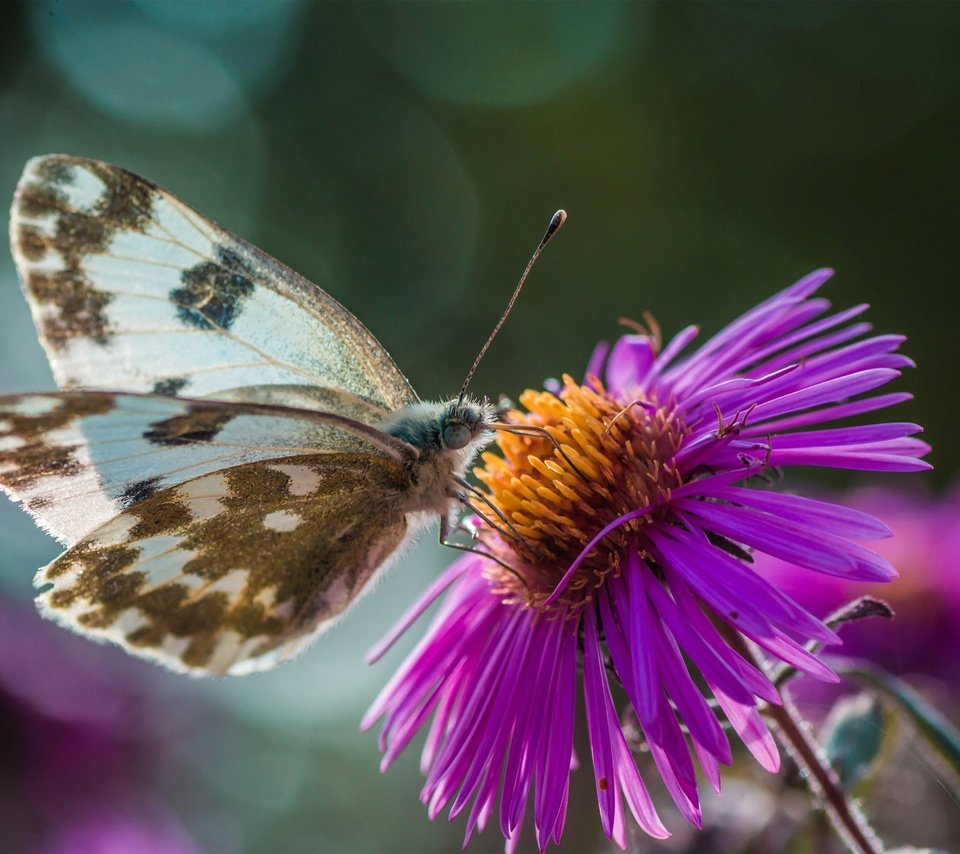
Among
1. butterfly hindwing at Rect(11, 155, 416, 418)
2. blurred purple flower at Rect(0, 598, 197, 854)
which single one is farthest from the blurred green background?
butterfly hindwing at Rect(11, 155, 416, 418)

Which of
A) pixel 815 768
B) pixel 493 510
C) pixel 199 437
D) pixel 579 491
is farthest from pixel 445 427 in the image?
pixel 815 768

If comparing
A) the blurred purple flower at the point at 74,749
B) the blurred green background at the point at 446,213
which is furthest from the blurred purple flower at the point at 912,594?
the blurred purple flower at the point at 74,749

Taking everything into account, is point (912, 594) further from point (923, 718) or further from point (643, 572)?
point (643, 572)

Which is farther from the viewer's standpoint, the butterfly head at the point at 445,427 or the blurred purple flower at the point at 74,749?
the blurred purple flower at the point at 74,749

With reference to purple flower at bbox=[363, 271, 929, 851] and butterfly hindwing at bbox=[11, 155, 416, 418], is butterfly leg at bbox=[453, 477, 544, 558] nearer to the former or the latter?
purple flower at bbox=[363, 271, 929, 851]

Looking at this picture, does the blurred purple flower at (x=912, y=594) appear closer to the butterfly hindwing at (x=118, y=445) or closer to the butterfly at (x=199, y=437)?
the butterfly at (x=199, y=437)

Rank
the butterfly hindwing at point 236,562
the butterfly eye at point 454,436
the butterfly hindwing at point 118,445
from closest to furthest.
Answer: the butterfly hindwing at point 118,445 → the butterfly hindwing at point 236,562 → the butterfly eye at point 454,436

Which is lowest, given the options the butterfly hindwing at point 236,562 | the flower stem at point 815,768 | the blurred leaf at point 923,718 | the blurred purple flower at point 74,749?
the blurred purple flower at point 74,749
